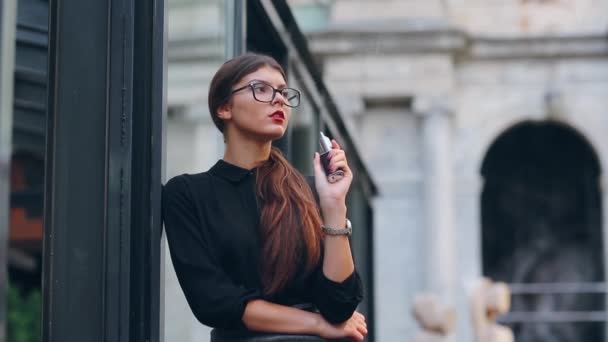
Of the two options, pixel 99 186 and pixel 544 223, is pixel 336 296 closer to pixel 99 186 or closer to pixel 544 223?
pixel 99 186

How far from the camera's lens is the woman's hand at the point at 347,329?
352 centimetres

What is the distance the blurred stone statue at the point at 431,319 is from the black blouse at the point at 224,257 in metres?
9.55

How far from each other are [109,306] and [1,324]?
1.99 feet

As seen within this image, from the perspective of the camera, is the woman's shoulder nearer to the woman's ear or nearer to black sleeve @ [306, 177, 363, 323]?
the woman's ear

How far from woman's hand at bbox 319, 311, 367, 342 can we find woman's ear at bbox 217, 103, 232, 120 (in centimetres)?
60

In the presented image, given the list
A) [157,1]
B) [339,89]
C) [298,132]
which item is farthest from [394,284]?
[157,1]

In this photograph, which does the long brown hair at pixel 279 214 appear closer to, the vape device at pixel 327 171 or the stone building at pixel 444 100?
the vape device at pixel 327 171

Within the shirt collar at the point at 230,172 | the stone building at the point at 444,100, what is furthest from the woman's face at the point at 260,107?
the stone building at the point at 444,100

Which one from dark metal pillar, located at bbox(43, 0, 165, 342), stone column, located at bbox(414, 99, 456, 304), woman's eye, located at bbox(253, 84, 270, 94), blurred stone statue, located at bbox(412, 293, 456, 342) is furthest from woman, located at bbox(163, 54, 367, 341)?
stone column, located at bbox(414, 99, 456, 304)

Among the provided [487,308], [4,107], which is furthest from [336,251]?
[487,308]

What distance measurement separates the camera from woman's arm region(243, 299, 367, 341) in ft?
11.3

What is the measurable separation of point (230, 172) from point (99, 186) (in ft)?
1.17

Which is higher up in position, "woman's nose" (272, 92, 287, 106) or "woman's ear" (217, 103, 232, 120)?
"woman's nose" (272, 92, 287, 106)

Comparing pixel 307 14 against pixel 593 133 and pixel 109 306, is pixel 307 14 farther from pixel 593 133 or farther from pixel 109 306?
pixel 109 306
